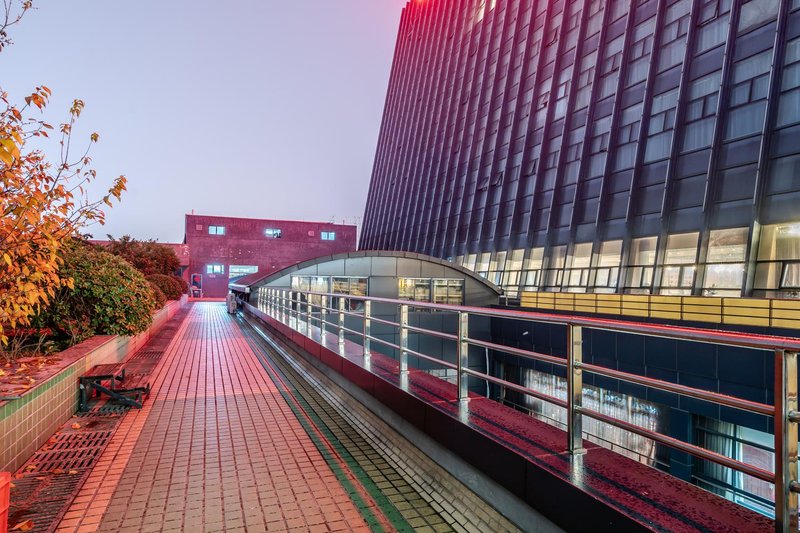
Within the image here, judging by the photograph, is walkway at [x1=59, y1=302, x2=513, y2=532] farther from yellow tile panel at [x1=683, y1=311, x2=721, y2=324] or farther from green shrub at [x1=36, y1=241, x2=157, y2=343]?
yellow tile panel at [x1=683, y1=311, x2=721, y2=324]

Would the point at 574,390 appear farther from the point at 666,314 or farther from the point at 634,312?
the point at 634,312

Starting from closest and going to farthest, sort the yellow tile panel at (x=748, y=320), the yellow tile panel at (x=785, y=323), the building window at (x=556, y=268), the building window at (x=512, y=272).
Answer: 1. the yellow tile panel at (x=785, y=323)
2. the yellow tile panel at (x=748, y=320)
3. the building window at (x=556, y=268)
4. the building window at (x=512, y=272)

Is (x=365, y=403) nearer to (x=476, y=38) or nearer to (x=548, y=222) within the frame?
(x=548, y=222)

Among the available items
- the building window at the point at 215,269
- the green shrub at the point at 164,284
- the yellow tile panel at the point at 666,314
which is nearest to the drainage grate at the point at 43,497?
the yellow tile panel at the point at 666,314

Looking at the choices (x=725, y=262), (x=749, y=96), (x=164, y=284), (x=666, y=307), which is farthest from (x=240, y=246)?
(x=749, y=96)

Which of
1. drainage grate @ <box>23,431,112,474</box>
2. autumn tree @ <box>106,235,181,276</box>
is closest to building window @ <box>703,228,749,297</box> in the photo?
drainage grate @ <box>23,431,112,474</box>

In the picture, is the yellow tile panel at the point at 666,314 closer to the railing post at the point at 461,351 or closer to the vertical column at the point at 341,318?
the vertical column at the point at 341,318

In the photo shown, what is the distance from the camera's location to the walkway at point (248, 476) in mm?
3516

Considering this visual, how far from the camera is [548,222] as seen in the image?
2758cm

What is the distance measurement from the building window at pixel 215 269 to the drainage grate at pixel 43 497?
4946 centimetres

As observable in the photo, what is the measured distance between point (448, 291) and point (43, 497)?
2201cm

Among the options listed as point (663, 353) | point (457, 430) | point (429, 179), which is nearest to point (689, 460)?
point (663, 353)

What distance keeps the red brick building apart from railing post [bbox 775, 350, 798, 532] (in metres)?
48.6

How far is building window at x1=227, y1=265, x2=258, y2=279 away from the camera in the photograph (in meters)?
51.4
